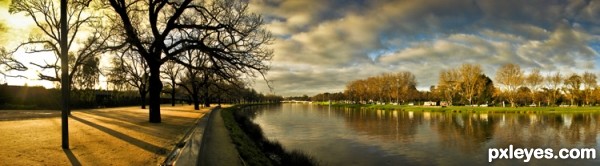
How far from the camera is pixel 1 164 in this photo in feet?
31.3

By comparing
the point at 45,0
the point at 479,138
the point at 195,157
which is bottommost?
the point at 479,138

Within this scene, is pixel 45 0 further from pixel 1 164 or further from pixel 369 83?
pixel 369 83

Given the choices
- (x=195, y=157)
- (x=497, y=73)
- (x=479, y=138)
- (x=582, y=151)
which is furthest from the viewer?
(x=497, y=73)

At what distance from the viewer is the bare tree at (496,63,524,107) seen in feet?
268

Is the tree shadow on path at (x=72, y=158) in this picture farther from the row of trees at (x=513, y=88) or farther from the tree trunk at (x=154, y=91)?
the row of trees at (x=513, y=88)

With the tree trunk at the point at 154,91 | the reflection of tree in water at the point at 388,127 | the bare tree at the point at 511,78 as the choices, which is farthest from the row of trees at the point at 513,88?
the tree trunk at the point at 154,91

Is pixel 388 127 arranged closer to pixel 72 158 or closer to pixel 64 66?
pixel 64 66

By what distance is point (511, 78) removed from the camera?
81.8 metres

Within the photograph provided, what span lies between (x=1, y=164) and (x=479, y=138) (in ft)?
85.5

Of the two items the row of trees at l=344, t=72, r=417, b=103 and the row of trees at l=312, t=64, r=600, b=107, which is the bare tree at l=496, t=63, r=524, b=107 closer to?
the row of trees at l=312, t=64, r=600, b=107

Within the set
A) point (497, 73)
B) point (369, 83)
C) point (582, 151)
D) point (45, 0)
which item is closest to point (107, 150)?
point (582, 151)

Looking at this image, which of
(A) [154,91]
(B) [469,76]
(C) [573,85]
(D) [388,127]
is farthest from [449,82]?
(A) [154,91]

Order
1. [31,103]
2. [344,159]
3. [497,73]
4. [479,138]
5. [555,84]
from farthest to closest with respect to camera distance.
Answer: [555,84], [497,73], [31,103], [479,138], [344,159]

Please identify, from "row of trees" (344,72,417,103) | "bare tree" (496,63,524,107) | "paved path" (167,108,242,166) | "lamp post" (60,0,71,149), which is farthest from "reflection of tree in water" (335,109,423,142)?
"row of trees" (344,72,417,103)
